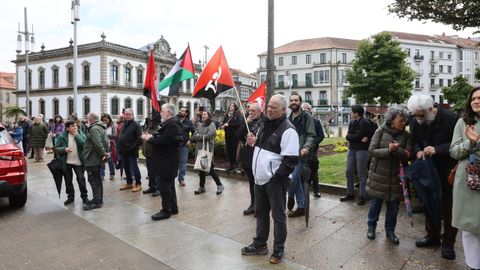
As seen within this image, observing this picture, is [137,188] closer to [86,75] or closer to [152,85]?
[152,85]

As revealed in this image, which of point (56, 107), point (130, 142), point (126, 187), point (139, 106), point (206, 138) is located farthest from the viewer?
point (139, 106)

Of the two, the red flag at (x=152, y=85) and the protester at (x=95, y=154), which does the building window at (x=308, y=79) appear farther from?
the protester at (x=95, y=154)

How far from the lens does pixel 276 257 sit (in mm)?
4195

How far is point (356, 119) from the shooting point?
21.5 ft

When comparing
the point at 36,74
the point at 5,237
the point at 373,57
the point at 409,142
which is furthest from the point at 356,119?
the point at 36,74

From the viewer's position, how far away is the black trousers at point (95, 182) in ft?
22.5

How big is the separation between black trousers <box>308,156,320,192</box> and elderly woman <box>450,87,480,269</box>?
10.7 ft

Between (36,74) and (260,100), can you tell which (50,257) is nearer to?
(260,100)

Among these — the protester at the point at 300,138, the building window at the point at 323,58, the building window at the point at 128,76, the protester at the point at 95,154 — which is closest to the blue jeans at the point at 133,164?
the protester at the point at 95,154

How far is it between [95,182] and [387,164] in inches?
203

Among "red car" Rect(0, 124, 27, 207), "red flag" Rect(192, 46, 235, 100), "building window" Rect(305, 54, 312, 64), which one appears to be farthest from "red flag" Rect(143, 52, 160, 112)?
"building window" Rect(305, 54, 312, 64)

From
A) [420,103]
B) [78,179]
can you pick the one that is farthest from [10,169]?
[420,103]

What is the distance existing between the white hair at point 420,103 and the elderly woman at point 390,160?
0.53 ft

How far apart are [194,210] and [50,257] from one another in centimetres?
254
